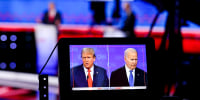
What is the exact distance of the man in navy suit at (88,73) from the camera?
42.5 inches

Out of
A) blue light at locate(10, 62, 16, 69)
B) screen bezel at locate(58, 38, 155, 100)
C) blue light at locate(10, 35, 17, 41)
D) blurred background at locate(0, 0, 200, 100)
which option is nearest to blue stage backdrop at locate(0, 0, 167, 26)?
blurred background at locate(0, 0, 200, 100)

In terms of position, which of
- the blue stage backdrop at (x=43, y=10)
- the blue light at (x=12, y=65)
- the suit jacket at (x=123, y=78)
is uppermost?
the blue stage backdrop at (x=43, y=10)

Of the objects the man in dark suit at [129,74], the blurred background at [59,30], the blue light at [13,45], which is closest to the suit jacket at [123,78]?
the man in dark suit at [129,74]

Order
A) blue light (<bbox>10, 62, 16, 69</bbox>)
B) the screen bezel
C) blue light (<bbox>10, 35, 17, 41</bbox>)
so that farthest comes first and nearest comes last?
blue light (<bbox>10, 62, 16, 69</bbox>)
blue light (<bbox>10, 35, 17, 41</bbox>)
the screen bezel

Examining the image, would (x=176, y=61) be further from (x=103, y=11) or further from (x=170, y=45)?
(x=103, y=11)

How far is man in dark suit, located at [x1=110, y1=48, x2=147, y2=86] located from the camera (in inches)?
43.3

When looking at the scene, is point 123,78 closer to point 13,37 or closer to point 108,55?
point 108,55

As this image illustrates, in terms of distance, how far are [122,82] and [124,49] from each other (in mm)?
130

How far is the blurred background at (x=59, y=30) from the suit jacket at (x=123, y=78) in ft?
4.56

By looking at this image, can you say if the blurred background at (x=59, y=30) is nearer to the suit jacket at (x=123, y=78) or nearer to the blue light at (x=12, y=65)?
the blue light at (x=12, y=65)

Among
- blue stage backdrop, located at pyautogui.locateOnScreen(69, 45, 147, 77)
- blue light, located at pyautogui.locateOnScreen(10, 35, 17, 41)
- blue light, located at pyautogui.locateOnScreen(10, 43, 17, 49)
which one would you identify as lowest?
blue stage backdrop, located at pyautogui.locateOnScreen(69, 45, 147, 77)

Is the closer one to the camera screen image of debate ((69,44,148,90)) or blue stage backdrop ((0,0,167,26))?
screen image of debate ((69,44,148,90))

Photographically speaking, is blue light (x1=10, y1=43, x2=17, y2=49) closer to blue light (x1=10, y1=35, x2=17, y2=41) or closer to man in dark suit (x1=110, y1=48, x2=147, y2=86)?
blue light (x1=10, y1=35, x2=17, y2=41)

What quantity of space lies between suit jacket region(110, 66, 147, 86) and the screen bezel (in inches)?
0.9
